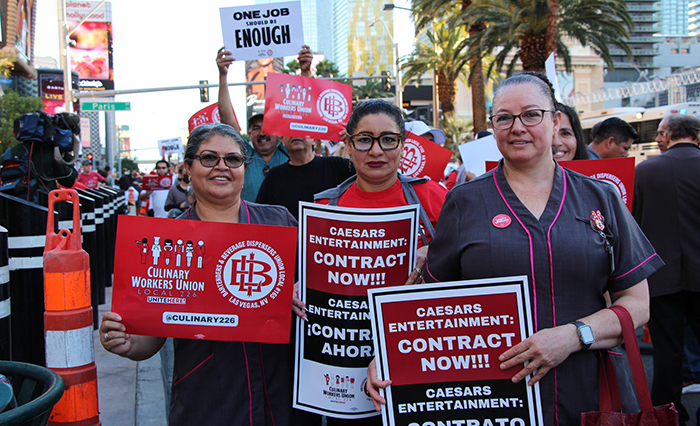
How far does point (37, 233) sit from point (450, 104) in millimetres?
32309

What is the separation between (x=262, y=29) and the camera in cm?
617

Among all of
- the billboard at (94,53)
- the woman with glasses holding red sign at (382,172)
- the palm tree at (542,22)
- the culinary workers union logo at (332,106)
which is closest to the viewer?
the woman with glasses holding red sign at (382,172)

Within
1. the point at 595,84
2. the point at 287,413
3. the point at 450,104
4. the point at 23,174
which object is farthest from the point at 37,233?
the point at 595,84

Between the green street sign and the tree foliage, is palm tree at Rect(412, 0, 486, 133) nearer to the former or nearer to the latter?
the green street sign

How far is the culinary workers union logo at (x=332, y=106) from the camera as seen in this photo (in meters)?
5.72

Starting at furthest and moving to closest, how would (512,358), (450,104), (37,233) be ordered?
(450,104) < (37,233) < (512,358)

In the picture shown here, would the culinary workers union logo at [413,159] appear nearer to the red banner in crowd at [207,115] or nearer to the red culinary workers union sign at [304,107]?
the red culinary workers union sign at [304,107]

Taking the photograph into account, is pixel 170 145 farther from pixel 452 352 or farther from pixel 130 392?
pixel 452 352

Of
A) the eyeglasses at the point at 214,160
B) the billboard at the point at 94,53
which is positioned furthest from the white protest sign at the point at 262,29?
the billboard at the point at 94,53

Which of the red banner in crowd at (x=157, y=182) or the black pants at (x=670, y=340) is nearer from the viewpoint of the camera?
the black pants at (x=670, y=340)

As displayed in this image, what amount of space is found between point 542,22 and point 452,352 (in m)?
18.7

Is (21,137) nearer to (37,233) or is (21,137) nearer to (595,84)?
(37,233)

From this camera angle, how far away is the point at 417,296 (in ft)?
6.89

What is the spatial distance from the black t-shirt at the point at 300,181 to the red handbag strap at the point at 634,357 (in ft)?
8.44
